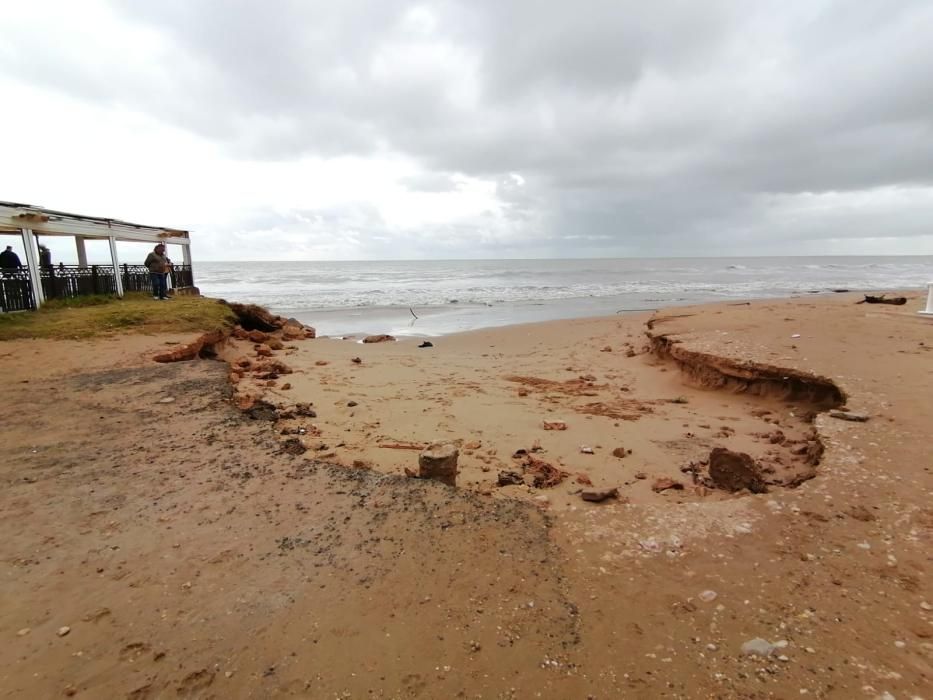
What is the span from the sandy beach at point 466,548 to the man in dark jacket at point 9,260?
27.5 feet

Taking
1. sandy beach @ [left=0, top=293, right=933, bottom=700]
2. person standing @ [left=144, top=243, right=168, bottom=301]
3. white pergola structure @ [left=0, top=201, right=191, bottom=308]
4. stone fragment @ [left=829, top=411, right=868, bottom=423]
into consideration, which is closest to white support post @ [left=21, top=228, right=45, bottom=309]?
white pergola structure @ [left=0, top=201, right=191, bottom=308]

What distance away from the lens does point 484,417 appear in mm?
6500

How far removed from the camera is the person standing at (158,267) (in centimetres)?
1514

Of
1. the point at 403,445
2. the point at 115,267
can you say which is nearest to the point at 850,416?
the point at 403,445

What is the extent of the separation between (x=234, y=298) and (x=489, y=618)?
30.7m

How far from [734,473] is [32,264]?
16430mm

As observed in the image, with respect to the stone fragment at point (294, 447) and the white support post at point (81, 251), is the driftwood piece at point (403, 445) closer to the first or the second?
the stone fragment at point (294, 447)

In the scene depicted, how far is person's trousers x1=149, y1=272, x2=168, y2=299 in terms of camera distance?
15.4 metres

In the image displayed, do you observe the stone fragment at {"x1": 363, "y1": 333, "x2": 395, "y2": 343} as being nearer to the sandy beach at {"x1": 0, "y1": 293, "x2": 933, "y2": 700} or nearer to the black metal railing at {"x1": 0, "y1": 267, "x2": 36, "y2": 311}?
the sandy beach at {"x1": 0, "y1": 293, "x2": 933, "y2": 700}

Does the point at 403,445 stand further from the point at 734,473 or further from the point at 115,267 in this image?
the point at 115,267

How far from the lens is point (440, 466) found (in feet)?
13.5

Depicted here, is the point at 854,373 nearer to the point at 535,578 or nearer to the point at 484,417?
the point at 484,417

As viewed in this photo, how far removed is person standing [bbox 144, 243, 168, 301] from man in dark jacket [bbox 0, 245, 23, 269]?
325 centimetres

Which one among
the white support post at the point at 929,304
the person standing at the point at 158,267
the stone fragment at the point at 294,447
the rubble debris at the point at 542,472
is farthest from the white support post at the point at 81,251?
the white support post at the point at 929,304
